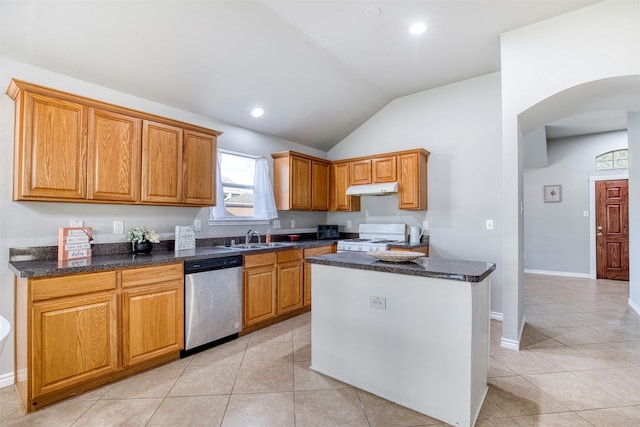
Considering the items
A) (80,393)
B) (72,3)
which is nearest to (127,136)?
(72,3)

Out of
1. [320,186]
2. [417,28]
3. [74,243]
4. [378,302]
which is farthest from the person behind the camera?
[320,186]

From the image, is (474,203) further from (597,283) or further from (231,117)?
(597,283)

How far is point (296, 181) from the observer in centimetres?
453

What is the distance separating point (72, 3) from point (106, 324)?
2282 millimetres

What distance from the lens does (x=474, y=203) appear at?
13.2 ft

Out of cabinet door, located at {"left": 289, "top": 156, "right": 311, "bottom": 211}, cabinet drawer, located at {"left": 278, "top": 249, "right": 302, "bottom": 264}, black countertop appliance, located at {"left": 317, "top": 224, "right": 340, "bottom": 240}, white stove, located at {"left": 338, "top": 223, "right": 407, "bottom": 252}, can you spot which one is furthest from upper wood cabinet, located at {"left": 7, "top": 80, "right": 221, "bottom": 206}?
black countertop appliance, located at {"left": 317, "top": 224, "right": 340, "bottom": 240}

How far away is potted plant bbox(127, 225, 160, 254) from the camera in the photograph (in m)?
2.86

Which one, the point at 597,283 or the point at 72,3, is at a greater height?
the point at 72,3

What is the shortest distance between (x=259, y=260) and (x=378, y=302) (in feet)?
5.55

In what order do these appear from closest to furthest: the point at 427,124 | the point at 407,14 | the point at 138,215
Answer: the point at 407,14 → the point at 138,215 → the point at 427,124

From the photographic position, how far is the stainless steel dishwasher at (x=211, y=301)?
2.78 meters

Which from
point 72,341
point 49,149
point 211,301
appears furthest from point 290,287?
point 49,149

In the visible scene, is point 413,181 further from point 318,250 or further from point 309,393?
point 309,393

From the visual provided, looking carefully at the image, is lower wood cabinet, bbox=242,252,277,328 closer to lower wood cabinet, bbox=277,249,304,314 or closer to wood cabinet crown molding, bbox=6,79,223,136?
lower wood cabinet, bbox=277,249,304,314
